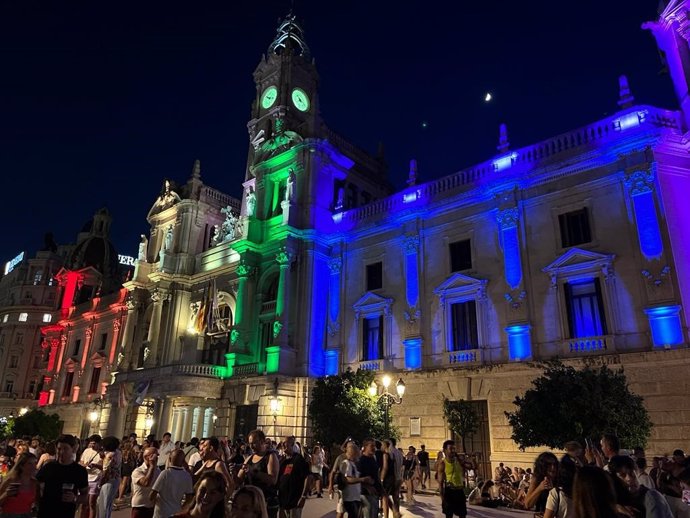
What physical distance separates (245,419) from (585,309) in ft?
58.0

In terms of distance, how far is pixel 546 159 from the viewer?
21625 mm

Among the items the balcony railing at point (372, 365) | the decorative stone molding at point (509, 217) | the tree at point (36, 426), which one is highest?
the decorative stone molding at point (509, 217)

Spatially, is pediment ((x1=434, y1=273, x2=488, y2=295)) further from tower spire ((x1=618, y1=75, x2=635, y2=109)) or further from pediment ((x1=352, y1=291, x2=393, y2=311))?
tower spire ((x1=618, y1=75, x2=635, y2=109))

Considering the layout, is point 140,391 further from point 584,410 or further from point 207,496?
point 207,496

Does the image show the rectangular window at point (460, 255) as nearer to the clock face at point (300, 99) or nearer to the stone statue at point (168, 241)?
the clock face at point (300, 99)

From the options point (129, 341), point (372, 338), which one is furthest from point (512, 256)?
point (129, 341)

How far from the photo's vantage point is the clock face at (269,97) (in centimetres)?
3603

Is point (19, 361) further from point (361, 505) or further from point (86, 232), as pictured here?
point (361, 505)

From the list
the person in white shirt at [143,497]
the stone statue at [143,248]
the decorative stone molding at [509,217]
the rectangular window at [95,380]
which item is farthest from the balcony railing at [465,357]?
the rectangular window at [95,380]

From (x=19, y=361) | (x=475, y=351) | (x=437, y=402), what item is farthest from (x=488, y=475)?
(x=19, y=361)

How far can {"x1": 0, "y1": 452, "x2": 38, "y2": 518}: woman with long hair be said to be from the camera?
625 centimetres

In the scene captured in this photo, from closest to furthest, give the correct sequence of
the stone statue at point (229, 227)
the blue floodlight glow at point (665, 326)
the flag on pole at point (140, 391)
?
the blue floodlight glow at point (665, 326) → the flag on pole at point (140, 391) → the stone statue at point (229, 227)

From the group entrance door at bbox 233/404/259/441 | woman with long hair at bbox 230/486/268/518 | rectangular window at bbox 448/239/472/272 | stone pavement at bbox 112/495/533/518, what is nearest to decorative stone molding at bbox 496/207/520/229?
rectangular window at bbox 448/239/472/272

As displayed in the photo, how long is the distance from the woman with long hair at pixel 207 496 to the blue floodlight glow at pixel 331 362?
70.9ft
